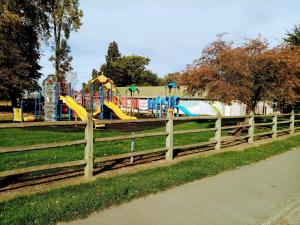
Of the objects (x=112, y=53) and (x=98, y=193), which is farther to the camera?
(x=112, y=53)

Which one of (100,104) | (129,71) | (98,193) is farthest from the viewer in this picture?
(129,71)

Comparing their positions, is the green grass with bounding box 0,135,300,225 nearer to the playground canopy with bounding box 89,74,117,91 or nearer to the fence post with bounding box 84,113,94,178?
the fence post with bounding box 84,113,94,178

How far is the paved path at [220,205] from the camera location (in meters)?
4.90

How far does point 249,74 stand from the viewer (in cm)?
1510

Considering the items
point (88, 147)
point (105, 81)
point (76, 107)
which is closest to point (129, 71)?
point (105, 81)

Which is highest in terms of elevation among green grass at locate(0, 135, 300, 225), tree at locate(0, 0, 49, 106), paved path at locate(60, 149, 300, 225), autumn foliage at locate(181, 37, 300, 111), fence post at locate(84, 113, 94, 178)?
tree at locate(0, 0, 49, 106)

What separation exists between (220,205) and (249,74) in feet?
34.3

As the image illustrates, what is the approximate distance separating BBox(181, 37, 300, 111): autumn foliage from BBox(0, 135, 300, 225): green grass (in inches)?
262

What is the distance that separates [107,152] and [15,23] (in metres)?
24.7

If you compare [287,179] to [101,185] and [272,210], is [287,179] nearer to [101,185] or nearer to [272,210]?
[272,210]

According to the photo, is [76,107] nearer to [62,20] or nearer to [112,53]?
[62,20]

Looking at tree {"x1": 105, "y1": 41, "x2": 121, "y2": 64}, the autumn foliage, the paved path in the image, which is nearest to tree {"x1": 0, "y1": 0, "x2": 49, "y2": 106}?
the autumn foliage

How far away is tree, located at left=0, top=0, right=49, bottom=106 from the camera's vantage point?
24484 millimetres

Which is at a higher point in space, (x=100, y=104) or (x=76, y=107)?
(x=100, y=104)
